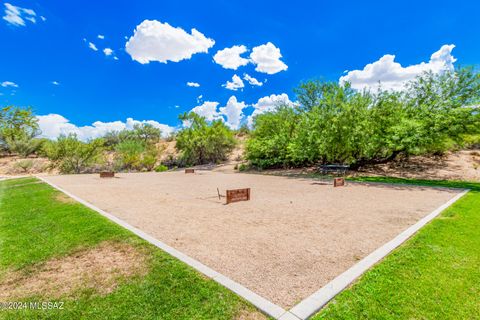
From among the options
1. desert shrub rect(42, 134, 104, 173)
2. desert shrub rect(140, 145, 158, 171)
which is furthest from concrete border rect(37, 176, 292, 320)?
desert shrub rect(140, 145, 158, 171)

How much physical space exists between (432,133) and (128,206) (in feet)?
52.7

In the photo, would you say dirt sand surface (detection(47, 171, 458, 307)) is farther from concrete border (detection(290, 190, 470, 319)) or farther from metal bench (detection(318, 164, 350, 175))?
metal bench (detection(318, 164, 350, 175))

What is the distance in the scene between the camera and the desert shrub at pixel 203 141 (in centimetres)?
3073

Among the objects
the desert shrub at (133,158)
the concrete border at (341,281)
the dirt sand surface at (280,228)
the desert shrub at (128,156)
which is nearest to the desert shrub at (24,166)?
the desert shrub at (133,158)

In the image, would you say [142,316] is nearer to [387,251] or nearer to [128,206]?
[387,251]

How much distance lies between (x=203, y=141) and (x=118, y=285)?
2818 cm

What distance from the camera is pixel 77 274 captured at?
3.30 meters

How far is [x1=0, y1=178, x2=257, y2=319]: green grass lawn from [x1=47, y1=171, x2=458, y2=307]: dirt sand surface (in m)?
0.48

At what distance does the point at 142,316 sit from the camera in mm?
2381

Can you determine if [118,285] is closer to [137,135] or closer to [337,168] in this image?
[337,168]

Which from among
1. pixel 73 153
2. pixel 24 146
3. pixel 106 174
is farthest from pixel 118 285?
pixel 24 146

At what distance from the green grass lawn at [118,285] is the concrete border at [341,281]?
1.89ft

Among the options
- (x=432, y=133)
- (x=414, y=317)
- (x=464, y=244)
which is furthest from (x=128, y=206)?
(x=432, y=133)

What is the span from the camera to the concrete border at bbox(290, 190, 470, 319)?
2.43 metres
